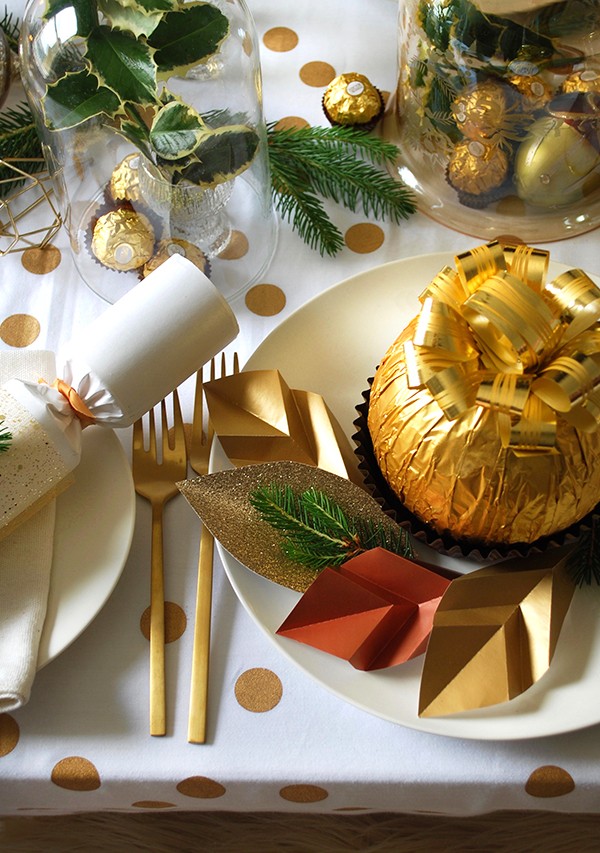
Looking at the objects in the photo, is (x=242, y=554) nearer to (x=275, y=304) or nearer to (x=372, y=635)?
(x=372, y=635)

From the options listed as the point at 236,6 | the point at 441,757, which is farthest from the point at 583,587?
the point at 236,6

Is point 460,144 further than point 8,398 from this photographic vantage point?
Yes

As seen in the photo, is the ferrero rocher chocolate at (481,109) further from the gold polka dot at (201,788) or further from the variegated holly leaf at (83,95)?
the gold polka dot at (201,788)

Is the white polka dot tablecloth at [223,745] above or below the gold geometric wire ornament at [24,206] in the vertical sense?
below

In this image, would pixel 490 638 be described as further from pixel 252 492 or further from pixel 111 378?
pixel 111 378

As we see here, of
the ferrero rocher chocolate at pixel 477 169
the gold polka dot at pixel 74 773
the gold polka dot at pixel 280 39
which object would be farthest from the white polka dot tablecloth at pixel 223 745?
the gold polka dot at pixel 280 39

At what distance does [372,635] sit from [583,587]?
0.14m

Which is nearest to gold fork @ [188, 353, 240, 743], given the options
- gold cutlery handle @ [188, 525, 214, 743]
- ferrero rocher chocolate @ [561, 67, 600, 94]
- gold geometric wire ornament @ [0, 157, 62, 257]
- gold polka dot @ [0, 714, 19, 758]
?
gold cutlery handle @ [188, 525, 214, 743]

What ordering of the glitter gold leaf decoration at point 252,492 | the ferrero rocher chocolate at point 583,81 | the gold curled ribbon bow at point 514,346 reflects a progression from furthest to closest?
the ferrero rocher chocolate at point 583,81, the glitter gold leaf decoration at point 252,492, the gold curled ribbon bow at point 514,346

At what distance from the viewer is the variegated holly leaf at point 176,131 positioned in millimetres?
604

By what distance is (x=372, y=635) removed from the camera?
0.53 metres

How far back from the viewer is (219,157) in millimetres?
653

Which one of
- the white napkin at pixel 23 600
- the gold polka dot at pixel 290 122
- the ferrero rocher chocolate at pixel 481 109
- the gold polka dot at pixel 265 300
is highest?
the ferrero rocher chocolate at pixel 481 109

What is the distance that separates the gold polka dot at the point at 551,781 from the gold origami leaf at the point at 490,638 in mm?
62
